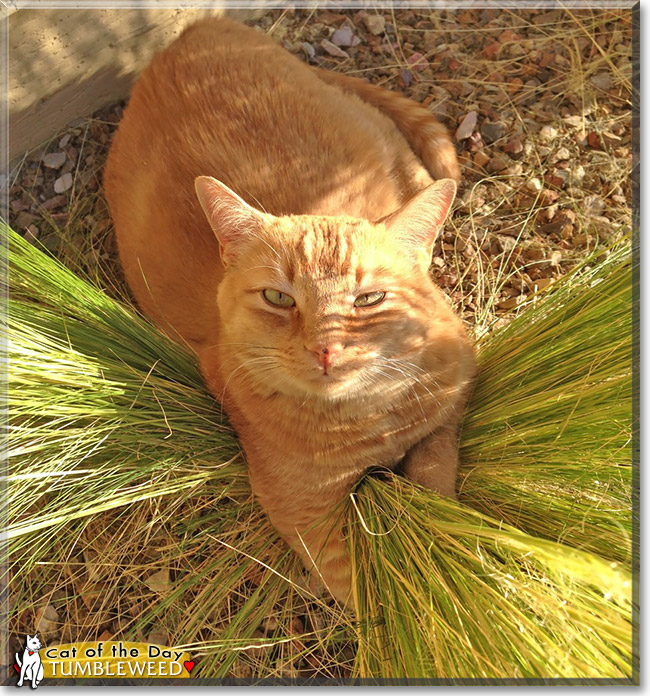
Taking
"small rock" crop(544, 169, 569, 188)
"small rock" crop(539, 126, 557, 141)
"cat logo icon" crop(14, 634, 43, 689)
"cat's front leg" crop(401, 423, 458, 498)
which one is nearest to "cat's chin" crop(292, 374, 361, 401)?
"cat's front leg" crop(401, 423, 458, 498)

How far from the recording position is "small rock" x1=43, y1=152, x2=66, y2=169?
2.76 metres

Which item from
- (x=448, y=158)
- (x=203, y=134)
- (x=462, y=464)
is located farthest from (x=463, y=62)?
(x=462, y=464)

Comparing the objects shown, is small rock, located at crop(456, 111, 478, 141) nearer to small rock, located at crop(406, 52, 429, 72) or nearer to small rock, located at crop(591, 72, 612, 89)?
small rock, located at crop(406, 52, 429, 72)

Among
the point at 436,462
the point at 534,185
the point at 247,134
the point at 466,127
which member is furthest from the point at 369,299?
the point at 466,127

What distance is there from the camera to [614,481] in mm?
1643

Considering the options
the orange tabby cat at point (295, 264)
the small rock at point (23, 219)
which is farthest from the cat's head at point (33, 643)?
the small rock at point (23, 219)

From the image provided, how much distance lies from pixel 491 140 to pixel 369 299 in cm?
145

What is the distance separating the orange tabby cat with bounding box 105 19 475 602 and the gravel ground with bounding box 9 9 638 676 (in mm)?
302

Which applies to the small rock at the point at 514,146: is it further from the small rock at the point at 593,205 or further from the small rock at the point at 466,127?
the small rock at the point at 593,205

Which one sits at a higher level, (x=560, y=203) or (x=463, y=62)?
(x=463, y=62)

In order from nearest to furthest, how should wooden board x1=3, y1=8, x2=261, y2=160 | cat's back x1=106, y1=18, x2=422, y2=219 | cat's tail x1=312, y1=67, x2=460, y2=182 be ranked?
cat's back x1=106, y1=18, x2=422, y2=219
wooden board x1=3, y1=8, x2=261, y2=160
cat's tail x1=312, y1=67, x2=460, y2=182

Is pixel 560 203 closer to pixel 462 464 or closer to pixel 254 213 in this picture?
pixel 462 464

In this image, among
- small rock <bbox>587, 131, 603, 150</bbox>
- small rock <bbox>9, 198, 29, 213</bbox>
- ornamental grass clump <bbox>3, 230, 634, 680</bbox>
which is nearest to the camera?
ornamental grass clump <bbox>3, 230, 634, 680</bbox>

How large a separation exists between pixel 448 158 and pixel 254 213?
1.10 meters
